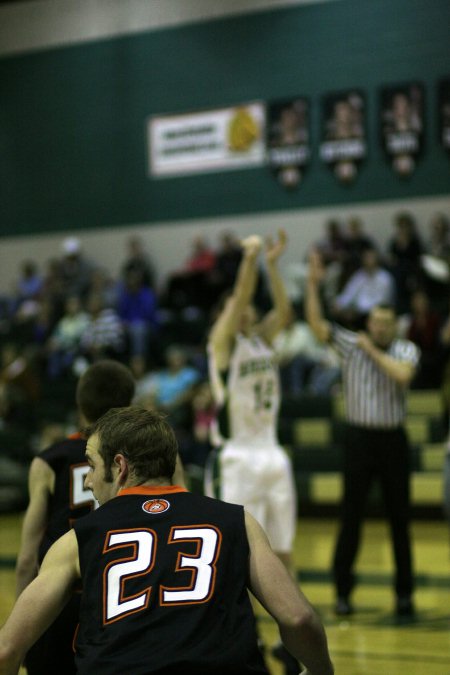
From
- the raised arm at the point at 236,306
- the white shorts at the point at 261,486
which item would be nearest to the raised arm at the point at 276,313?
the raised arm at the point at 236,306

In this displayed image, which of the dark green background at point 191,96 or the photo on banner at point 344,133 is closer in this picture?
the dark green background at point 191,96

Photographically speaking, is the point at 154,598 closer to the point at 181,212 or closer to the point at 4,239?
the point at 181,212

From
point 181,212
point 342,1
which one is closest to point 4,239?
point 181,212

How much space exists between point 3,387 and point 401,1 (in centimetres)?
842

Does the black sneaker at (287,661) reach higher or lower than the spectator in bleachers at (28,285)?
lower

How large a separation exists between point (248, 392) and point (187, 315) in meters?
10.1

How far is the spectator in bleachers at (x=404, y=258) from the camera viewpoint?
1454 cm

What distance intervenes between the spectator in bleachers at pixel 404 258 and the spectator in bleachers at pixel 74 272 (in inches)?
216

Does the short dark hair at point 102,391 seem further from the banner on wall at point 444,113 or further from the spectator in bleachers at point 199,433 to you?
the banner on wall at point 444,113

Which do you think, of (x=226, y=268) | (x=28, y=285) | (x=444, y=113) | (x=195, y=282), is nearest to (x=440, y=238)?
(x=444, y=113)

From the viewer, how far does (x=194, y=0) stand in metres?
18.0

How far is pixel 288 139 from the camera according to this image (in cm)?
1692

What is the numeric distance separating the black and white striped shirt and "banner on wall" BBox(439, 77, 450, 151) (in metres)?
9.27

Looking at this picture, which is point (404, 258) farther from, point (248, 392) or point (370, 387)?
point (248, 392)
